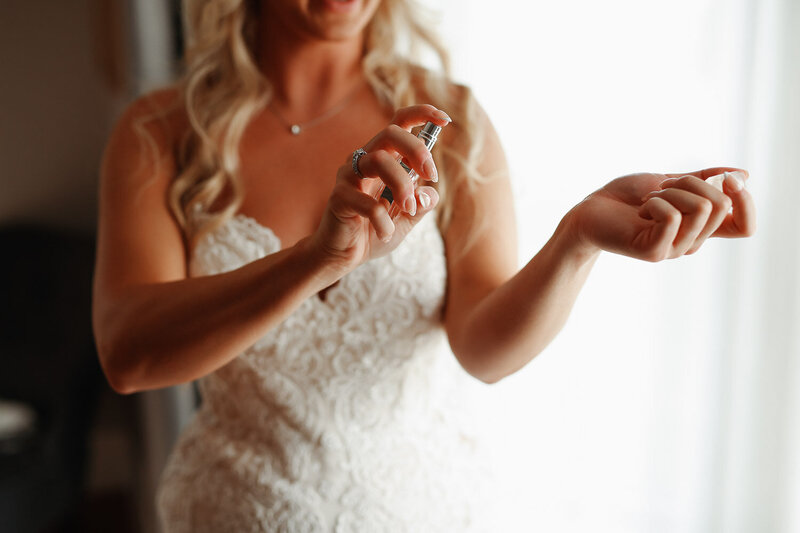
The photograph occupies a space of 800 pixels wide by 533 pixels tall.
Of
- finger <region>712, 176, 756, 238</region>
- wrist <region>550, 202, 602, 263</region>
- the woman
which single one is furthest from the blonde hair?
finger <region>712, 176, 756, 238</region>

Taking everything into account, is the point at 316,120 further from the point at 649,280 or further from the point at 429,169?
the point at 649,280

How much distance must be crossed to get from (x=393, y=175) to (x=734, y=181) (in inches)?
11.2

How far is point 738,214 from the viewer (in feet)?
1.97

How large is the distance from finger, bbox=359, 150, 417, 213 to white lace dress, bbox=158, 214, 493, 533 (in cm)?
37

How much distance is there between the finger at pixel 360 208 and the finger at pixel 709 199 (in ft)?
0.79

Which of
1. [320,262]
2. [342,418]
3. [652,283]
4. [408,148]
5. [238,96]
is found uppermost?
[238,96]

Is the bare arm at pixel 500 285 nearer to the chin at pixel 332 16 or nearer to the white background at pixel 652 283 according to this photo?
the chin at pixel 332 16

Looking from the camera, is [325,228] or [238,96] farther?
[238,96]

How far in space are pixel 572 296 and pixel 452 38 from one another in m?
0.93

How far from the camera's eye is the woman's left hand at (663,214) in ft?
1.86

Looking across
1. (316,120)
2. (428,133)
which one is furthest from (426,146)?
(316,120)

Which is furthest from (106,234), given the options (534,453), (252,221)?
(534,453)

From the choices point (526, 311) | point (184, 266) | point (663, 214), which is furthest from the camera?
point (184, 266)

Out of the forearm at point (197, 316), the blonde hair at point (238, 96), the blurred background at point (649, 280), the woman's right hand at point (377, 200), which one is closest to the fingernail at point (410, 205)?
the woman's right hand at point (377, 200)
